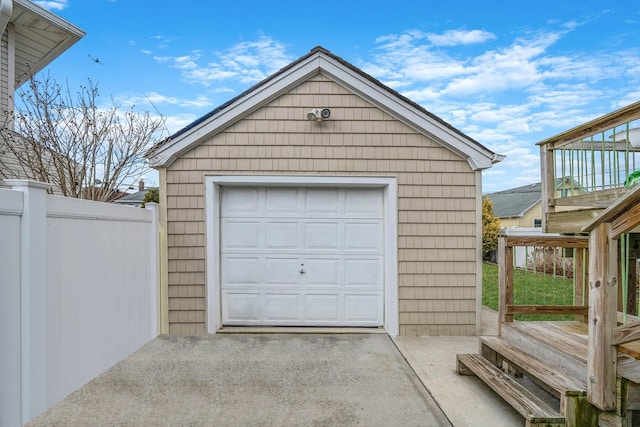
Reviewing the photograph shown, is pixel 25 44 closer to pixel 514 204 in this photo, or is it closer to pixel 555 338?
pixel 555 338

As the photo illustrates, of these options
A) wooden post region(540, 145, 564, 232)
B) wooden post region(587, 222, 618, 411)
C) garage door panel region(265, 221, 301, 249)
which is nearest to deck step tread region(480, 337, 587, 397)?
wooden post region(587, 222, 618, 411)

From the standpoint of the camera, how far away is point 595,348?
2.59 meters

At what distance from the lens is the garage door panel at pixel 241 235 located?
→ 5.89 meters

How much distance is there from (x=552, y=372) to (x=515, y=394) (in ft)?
1.11

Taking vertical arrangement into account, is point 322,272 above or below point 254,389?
above

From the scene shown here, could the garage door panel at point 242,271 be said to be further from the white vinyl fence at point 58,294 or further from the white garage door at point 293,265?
the white vinyl fence at point 58,294

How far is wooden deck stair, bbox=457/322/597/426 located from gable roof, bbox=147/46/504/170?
267cm

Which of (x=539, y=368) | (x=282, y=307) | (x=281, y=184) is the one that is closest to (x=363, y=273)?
(x=282, y=307)

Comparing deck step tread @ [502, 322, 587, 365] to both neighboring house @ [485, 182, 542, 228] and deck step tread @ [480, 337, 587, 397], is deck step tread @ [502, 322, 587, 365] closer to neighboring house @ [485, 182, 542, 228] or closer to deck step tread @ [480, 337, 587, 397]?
deck step tread @ [480, 337, 587, 397]

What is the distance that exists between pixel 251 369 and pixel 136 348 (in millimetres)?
1684

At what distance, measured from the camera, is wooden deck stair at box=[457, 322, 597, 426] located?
2631 millimetres

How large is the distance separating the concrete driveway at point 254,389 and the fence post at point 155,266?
322mm

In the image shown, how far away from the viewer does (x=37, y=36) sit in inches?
326

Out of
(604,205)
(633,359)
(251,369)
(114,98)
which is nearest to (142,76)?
(114,98)
